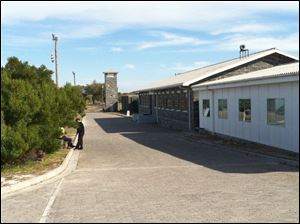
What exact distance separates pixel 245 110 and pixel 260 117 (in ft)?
5.25

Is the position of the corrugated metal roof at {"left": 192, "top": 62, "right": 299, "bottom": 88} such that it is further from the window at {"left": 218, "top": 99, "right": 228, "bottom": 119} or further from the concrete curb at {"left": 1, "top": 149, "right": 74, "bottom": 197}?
the concrete curb at {"left": 1, "top": 149, "right": 74, "bottom": 197}

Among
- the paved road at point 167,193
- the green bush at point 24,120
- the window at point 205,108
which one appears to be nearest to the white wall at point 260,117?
the window at point 205,108

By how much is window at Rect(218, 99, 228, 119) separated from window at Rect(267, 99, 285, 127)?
5017mm

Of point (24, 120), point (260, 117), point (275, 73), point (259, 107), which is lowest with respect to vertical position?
point (260, 117)

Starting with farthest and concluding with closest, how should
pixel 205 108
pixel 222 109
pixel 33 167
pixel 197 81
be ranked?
pixel 197 81, pixel 205 108, pixel 222 109, pixel 33 167

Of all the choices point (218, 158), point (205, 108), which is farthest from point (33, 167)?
point (205, 108)

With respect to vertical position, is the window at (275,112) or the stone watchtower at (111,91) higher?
the stone watchtower at (111,91)

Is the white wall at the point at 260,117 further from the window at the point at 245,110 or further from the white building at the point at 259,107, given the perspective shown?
the window at the point at 245,110

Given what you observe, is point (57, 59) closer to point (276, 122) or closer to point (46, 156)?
point (46, 156)

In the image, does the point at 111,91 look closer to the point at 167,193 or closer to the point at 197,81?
the point at 197,81

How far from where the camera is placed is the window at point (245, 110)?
61.1 feet

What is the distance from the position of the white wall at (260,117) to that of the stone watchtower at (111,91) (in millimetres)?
41522

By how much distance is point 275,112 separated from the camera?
16.1 metres

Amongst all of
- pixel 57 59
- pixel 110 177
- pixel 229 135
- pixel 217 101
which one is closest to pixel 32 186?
pixel 110 177
